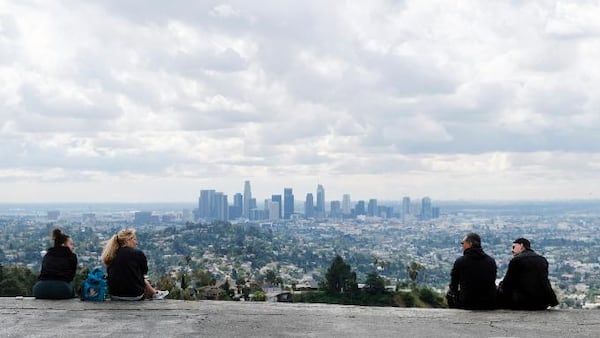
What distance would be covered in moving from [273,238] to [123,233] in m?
179

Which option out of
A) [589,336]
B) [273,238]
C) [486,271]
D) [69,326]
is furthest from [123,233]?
[273,238]

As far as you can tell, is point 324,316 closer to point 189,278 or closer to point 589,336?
point 589,336

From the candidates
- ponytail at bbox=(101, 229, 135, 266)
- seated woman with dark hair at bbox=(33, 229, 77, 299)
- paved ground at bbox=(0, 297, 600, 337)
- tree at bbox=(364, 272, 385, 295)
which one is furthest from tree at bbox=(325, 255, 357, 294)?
ponytail at bbox=(101, 229, 135, 266)

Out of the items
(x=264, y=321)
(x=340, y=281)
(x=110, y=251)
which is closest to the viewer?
(x=264, y=321)

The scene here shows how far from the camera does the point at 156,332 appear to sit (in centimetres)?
955

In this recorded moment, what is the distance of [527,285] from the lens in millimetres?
11570

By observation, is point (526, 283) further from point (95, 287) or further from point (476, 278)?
point (95, 287)

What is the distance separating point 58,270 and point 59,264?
5.7 inches

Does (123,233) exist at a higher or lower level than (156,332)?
higher

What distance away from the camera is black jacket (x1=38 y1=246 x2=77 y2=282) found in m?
Result: 12.2

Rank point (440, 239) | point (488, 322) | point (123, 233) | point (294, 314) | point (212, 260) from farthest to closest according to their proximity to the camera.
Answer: point (440, 239) → point (212, 260) → point (123, 233) → point (294, 314) → point (488, 322)

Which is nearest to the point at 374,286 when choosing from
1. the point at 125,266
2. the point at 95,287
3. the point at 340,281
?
the point at 340,281

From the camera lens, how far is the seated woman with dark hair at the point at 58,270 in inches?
480

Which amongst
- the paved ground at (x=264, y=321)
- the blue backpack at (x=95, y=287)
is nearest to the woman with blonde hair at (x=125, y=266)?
the blue backpack at (x=95, y=287)
